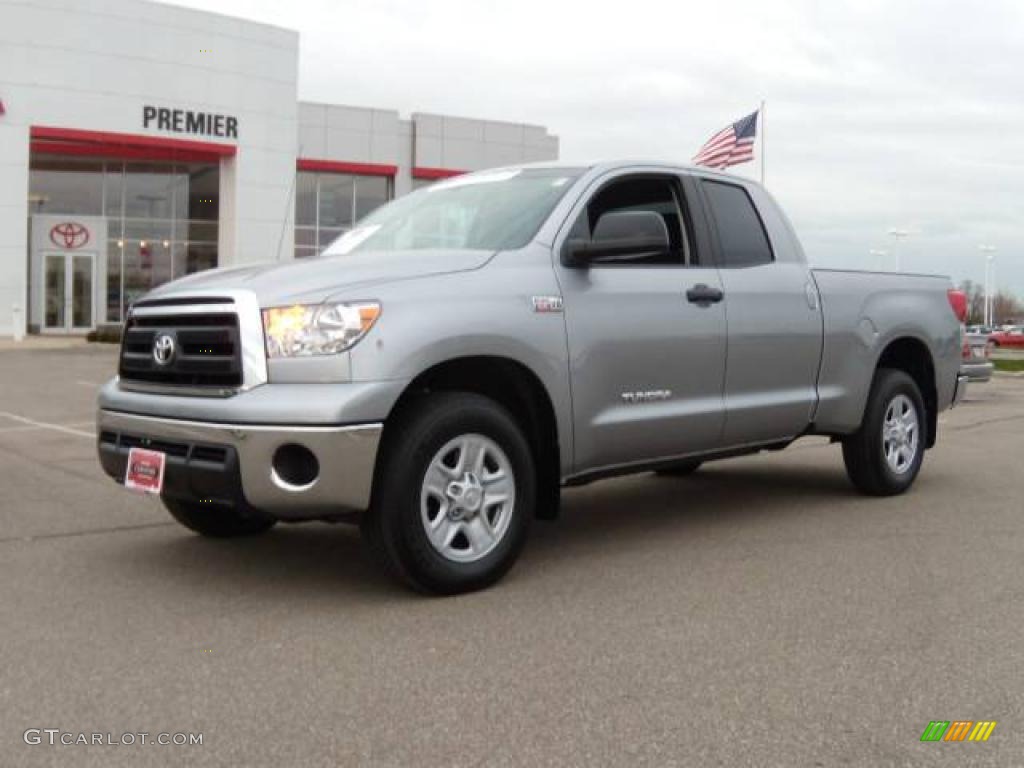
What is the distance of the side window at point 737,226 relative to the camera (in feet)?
19.7

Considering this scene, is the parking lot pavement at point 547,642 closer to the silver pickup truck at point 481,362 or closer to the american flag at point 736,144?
the silver pickup truck at point 481,362

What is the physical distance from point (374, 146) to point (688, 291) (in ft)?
111

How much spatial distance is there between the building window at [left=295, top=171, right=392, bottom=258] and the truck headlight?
33.4 meters

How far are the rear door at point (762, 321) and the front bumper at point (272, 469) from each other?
2389 millimetres

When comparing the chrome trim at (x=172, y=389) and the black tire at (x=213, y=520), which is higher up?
the chrome trim at (x=172, y=389)

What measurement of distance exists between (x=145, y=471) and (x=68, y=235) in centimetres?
3092

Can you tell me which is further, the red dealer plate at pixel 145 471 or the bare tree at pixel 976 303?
the bare tree at pixel 976 303

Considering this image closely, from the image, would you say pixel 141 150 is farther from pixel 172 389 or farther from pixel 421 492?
pixel 421 492

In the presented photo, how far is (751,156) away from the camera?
1953cm

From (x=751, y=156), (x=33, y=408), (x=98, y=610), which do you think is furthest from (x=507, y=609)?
Result: (x=751, y=156)

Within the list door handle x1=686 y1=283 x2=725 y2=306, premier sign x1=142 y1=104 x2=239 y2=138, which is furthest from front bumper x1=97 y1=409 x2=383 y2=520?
premier sign x1=142 y1=104 x2=239 y2=138

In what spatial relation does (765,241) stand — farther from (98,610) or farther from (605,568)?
(98,610)

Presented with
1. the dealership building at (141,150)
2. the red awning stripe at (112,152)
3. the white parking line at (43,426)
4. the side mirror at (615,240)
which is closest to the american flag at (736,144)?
the dealership building at (141,150)

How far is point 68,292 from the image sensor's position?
3269 cm
